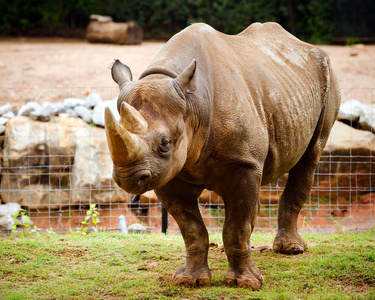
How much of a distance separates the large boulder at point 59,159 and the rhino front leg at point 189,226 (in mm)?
4748

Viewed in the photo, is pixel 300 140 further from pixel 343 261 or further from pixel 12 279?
pixel 12 279

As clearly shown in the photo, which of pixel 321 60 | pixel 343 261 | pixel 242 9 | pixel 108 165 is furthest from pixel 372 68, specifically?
pixel 343 261

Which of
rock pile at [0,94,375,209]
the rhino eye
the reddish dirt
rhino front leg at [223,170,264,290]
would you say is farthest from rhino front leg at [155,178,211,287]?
the reddish dirt

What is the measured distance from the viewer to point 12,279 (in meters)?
5.05

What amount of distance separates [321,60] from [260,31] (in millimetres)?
757

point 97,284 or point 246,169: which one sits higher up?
point 246,169

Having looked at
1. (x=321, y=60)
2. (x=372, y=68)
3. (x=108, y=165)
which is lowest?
(x=108, y=165)

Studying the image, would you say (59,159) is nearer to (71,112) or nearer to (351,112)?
(71,112)

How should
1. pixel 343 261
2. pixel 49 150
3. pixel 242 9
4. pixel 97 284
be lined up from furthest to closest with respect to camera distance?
pixel 242 9 < pixel 49 150 < pixel 343 261 < pixel 97 284

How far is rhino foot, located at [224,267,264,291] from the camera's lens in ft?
15.3

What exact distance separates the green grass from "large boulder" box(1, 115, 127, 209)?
2973 millimetres

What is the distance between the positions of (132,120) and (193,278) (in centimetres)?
183

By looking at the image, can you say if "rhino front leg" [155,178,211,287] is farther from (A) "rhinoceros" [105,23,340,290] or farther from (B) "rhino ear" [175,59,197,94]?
(B) "rhino ear" [175,59,197,94]

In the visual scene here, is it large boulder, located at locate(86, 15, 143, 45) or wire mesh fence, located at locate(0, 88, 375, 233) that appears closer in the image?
wire mesh fence, located at locate(0, 88, 375, 233)
